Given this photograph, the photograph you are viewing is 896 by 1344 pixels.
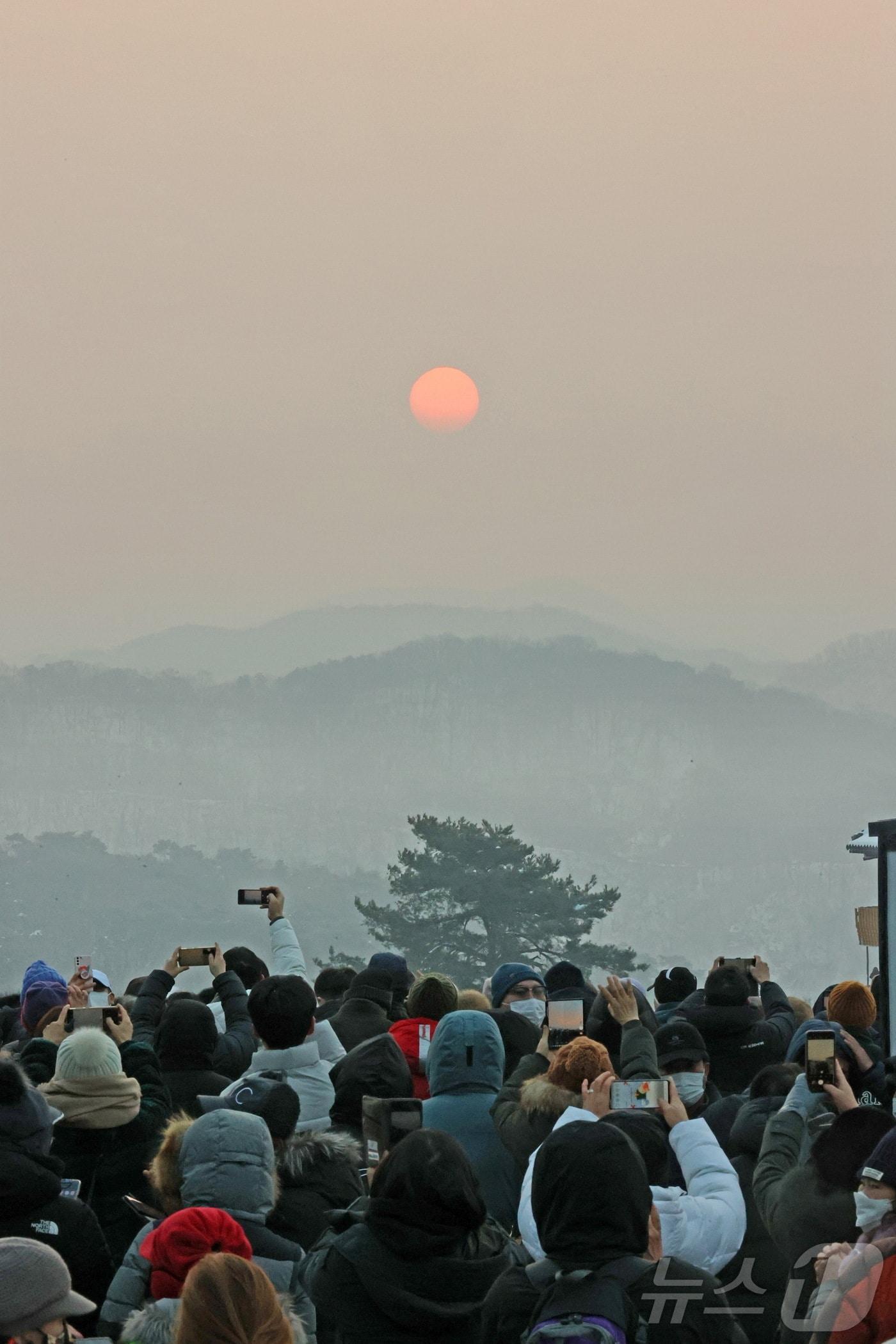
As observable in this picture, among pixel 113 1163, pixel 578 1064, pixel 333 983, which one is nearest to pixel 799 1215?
pixel 578 1064

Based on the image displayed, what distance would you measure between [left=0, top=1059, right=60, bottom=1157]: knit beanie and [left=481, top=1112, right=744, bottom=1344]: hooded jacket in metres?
1.56

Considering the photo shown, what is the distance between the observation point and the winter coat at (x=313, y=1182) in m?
4.68

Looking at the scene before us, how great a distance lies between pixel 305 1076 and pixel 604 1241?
2.59 m

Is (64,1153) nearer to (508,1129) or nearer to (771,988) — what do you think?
(508,1129)

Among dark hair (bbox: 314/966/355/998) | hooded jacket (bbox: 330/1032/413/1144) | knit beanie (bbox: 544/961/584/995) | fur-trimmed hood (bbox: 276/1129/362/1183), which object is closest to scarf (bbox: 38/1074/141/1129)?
fur-trimmed hood (bbox: 276/1129/362/1183)

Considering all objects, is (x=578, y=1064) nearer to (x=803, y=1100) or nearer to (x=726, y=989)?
(x=803, y=1100)

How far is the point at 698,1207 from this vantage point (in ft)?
14.0

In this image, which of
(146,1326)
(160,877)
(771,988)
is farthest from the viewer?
(160,877)

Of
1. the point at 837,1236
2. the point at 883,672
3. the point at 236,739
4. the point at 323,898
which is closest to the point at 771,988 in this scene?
the point at 837,1236

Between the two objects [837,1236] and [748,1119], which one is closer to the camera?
[837,1236]

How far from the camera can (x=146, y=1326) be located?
365 cm

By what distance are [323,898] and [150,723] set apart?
→ 32.2 m

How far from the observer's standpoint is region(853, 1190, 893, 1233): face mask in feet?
13.5

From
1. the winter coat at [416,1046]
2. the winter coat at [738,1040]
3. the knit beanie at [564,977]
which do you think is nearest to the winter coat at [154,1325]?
the winter coat at [416,1046]
